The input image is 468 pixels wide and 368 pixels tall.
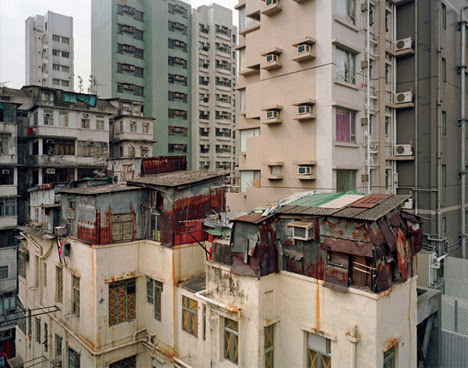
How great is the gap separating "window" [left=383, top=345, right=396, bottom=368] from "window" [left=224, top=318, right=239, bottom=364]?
4834 mm

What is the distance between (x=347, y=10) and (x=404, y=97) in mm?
6839

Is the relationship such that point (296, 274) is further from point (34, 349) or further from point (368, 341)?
point (34, 349)

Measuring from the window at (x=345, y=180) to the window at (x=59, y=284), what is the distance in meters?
16.0

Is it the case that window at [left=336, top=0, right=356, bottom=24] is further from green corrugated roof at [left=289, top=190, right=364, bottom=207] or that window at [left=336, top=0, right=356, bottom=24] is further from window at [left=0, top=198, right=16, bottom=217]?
window at [left=0, top=198, right=16, bottom=217]

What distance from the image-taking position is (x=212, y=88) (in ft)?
167

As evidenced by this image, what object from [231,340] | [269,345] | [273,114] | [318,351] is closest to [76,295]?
[231,340]

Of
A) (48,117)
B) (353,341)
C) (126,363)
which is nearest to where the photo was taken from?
(353,341)

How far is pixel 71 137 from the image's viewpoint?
34.3 meters

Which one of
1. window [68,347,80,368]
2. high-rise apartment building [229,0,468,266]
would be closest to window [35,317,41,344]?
window [68,347,80,368]

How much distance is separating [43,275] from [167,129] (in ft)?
91.6

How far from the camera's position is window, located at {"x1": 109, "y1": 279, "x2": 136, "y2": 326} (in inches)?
658

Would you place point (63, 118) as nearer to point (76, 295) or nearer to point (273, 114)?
point (76, 295)

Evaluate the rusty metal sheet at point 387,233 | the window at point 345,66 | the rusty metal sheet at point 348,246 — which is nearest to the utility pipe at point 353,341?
the rusty metal sheet at point 348,246

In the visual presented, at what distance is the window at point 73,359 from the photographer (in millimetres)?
17672
